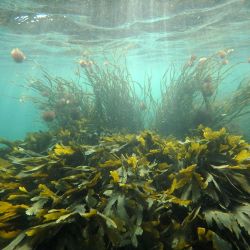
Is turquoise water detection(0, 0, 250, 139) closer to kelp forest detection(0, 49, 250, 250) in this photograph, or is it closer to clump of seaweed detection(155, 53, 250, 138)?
clump of seaweed detection(155, 53, 250, 138)

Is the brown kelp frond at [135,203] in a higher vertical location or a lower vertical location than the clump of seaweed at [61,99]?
lower

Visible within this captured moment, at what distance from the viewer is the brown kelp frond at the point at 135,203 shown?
234 cm

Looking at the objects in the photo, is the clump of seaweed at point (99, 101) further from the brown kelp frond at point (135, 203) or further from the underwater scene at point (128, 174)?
the brown kelp frond at point (135, 203)

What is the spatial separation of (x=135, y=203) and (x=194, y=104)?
7.12m

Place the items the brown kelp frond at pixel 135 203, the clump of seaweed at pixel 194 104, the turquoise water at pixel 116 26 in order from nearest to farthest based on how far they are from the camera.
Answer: the brown kelp frond at pixel 135 203 < the clump of seaweed at pixel 194 104 < the turquoise water at pixel 116 26

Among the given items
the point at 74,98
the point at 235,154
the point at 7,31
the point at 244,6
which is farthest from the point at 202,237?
the point at 7,31

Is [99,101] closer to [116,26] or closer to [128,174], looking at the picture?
[128,174]

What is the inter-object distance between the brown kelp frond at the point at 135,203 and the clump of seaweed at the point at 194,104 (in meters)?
4.31

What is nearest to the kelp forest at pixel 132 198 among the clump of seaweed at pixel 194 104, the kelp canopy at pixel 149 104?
the kelp canopy at pixel 149 104

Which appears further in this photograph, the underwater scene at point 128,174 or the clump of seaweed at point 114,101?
the clump of seaweed at point 114,101

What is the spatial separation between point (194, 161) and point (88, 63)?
6511 mm

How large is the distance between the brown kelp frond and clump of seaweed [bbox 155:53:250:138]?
14.1 ft

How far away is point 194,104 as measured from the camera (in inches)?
366

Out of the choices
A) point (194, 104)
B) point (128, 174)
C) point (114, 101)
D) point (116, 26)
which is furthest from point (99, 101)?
point (116, 26)
